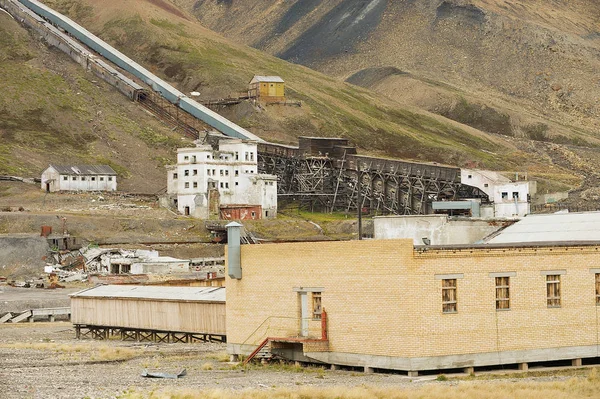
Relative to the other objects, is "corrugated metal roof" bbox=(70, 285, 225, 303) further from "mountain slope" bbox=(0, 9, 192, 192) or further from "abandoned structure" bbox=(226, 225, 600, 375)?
"mountain slope" bbox=(0, 9, 192, 192)

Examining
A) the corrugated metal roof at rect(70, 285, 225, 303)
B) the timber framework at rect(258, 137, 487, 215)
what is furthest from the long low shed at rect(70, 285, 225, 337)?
the timber framework at rect(258, 137, 487, 215)

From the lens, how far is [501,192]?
10038 cm

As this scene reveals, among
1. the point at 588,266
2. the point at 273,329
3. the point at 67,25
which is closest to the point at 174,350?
the point at 273,329

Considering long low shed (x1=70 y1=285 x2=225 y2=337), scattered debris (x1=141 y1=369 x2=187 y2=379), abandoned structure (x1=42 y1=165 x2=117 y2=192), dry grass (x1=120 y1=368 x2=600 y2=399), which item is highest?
abandoned structure (x1=42 y1=165 x2=117 y2=192)

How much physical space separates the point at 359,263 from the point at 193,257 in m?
60.1

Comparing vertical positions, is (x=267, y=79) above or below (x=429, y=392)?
above

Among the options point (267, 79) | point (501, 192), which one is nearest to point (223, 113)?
point (267, 79)

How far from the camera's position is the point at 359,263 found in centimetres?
4225

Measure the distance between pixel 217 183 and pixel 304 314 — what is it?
242 ft

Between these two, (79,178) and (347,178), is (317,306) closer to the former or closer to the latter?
(79,178)

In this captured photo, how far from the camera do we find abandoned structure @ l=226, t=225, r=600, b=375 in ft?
135

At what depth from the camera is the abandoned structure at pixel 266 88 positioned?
158250 millimetres

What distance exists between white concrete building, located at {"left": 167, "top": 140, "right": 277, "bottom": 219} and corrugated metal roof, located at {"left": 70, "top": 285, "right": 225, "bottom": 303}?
50.1 metres

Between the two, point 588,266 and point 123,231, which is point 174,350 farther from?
point 123,231
